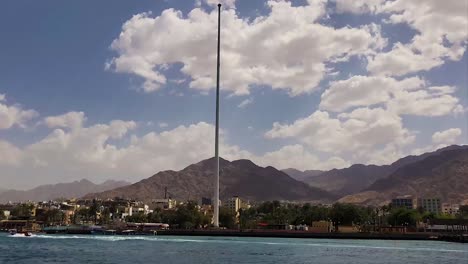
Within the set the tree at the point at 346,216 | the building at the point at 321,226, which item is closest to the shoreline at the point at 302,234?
the building at the point at 321,226

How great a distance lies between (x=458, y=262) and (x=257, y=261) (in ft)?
71.9

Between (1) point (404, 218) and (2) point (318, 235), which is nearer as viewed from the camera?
(2) point (318, 235)

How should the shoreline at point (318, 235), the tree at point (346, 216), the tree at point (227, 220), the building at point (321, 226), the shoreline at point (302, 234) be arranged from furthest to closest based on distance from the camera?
the tree at point (227, 220) → the tree at point (346, 216) → the building at point (321, 226) → the shoreline at point (302, 234) → the shoreline at point (318, 235)

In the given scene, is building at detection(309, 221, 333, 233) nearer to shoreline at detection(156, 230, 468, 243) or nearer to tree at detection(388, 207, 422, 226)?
shoreline at detection(156, 230, 468, 243)

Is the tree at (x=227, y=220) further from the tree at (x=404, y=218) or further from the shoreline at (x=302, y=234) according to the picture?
the tree at (x=404, y=218)

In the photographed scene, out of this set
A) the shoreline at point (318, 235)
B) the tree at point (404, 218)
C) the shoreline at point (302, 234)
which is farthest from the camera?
the tree at point (404, 218)

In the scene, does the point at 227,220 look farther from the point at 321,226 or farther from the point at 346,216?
the point at 346,216

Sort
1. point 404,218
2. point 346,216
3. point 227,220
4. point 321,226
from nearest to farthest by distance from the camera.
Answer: point 321,226 → point 346,216 → point 404,218 → point 227,220

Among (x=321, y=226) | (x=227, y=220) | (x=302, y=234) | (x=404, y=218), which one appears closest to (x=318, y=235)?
(x=302, y=234)

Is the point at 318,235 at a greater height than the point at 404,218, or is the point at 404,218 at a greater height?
the point at 404,218

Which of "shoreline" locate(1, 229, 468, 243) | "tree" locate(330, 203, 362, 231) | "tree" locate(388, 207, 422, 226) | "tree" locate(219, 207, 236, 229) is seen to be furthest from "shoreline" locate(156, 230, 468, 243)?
"tree" locate(388, 207, 422, 226)

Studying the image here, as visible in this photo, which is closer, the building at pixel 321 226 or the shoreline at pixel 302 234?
the shoreline at pixel 302 234

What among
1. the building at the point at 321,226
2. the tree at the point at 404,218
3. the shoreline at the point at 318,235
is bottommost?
the shoreline at the point at 318,235

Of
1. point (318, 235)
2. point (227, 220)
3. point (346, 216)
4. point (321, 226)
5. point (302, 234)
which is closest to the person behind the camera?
point (318, 235)
